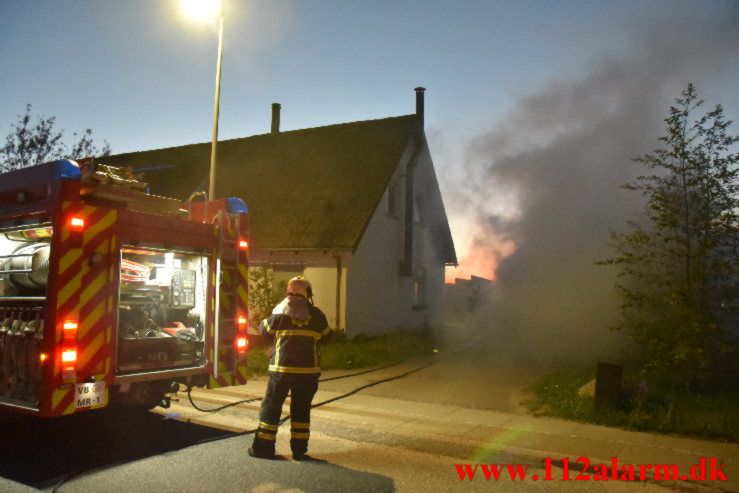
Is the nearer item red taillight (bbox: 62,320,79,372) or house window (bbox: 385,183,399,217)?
red taillight (bbox: 62,320,79,372)

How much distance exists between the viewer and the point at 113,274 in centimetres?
536

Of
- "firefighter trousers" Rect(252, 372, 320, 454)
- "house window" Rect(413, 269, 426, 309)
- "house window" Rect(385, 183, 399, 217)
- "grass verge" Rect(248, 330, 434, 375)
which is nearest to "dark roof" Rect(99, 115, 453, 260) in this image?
"house window" Rect(385, 183, 399, 217)

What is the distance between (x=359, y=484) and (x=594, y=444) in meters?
2.87

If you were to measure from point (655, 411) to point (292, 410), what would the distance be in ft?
15.0

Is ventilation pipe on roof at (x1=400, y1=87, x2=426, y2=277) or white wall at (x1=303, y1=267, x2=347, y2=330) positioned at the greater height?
ventilation pipe on roof at (x1=400, y1=87, x2=426, y2=277)

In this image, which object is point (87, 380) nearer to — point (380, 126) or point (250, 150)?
point (380, 126)

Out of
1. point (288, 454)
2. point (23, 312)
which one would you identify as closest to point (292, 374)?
point (288, 454)

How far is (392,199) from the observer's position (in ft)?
56.2

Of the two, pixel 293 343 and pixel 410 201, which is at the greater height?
pixel 410 201

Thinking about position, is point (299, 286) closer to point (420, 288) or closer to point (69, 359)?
point (69, 359)

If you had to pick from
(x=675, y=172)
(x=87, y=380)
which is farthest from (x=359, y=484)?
(x=675, y=172)

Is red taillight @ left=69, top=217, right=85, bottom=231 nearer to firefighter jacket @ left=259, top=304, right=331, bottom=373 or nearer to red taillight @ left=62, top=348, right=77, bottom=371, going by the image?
red taillight @ left=62, top=348, right=77, bottom=371

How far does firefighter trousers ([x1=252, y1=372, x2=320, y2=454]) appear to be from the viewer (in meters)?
5.34

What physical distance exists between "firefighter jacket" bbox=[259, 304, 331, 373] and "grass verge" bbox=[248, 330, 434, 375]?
17.9ft
